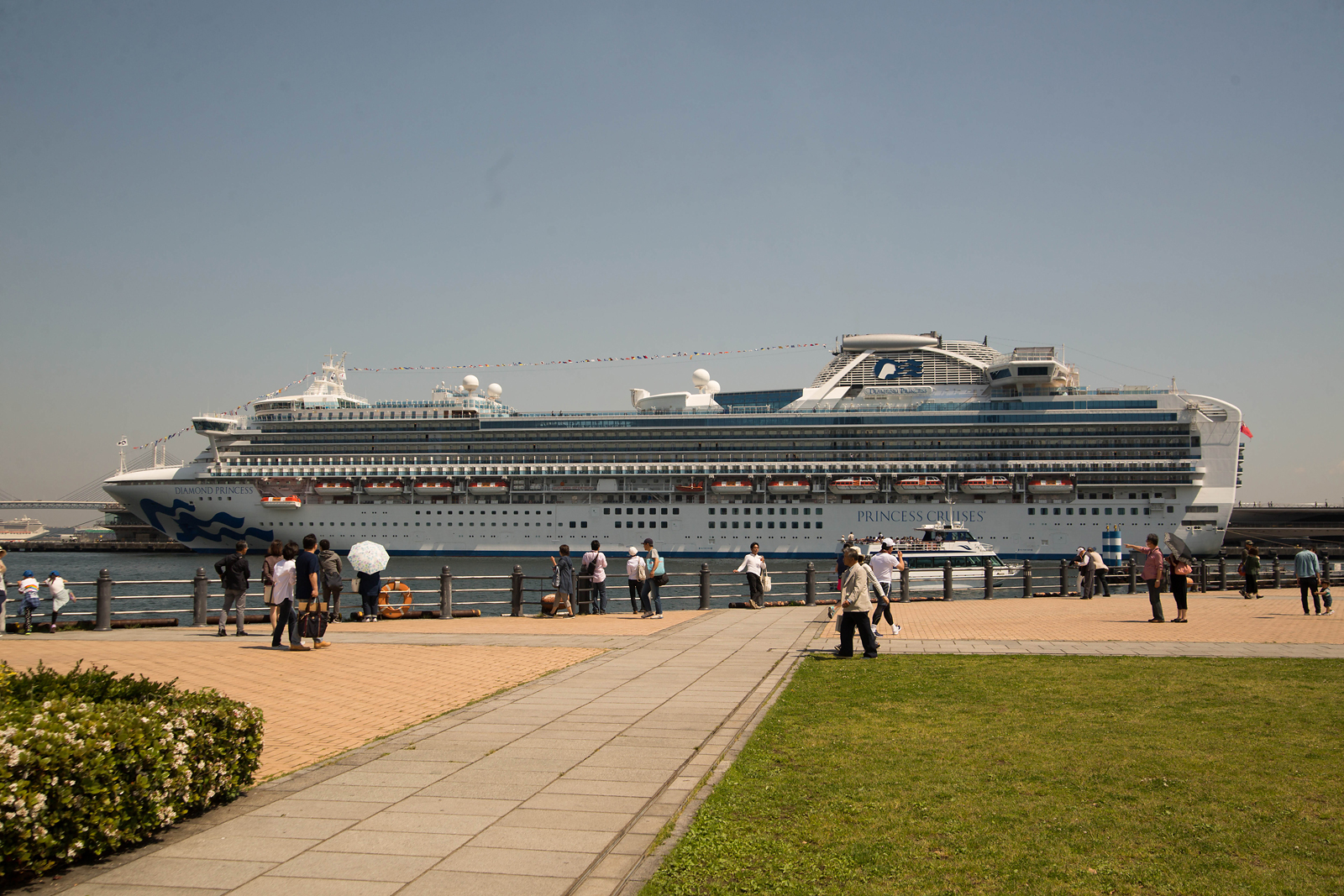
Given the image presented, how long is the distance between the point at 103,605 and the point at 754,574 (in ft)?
42.2

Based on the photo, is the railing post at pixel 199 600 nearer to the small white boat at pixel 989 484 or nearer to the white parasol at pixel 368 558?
the white parasol at pixel 368 558

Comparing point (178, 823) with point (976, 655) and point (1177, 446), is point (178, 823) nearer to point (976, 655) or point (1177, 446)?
point (976, 655)

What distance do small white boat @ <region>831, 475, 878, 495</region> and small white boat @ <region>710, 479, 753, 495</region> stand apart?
530 cm

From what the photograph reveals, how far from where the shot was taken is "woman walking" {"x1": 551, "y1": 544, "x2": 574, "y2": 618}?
19016 mm

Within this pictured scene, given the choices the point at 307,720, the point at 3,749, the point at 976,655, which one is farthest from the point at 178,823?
the point at 976,655

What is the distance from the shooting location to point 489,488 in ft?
201

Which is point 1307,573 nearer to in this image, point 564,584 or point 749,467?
point 564,584

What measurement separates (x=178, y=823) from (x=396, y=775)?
145 centimetres

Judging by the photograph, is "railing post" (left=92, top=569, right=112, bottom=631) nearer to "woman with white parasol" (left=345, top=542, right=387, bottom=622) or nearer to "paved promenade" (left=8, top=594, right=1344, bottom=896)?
"paved promenade" (left=8, top=594, right=1344, bottom=896)

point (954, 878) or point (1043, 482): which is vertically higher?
point (1043, 482)

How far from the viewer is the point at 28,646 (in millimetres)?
14070

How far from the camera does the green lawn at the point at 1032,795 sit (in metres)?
4.63

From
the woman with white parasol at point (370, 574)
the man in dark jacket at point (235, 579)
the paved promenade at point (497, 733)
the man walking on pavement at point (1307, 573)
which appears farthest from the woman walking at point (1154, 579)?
the man in dark jacket at point (235, 579)

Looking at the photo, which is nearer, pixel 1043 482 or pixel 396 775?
pixel 396 775
